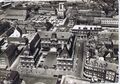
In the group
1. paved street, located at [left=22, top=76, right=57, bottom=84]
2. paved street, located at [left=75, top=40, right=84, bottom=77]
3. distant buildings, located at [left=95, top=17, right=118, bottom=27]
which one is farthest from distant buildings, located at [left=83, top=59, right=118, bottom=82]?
distant buildings, located at [left=95, top=17, right=118, bottom=27]

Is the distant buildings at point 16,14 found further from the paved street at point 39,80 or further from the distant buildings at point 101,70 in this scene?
the distant buildings at point 101,70

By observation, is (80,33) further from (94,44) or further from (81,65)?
(81,65)

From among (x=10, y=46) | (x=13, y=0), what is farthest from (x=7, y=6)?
(x=10, y=46)

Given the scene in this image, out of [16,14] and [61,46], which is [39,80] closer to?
[61,46]

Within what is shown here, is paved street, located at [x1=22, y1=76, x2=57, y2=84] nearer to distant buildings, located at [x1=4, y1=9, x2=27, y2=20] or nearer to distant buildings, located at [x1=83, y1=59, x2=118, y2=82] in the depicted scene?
distant buildings, located at [x1=83, y1=59, x2=118, y2=82]

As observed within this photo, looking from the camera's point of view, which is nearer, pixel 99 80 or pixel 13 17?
pixel 99 80

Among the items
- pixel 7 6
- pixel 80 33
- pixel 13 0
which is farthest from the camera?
pixel 13 0

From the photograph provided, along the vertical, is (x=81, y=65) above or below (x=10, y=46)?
below

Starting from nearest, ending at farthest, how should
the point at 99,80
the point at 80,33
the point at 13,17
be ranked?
the point at 99,80, the point at 80,33, the point at 13,17

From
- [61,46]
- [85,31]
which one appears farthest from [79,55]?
[85,31]
